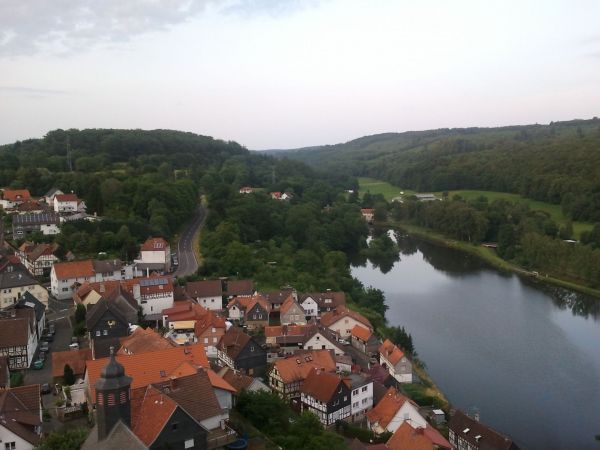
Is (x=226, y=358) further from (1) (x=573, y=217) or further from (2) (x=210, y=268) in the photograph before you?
(1) (x=573, y=217)

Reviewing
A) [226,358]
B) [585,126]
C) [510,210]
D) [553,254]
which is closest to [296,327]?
[226,358]

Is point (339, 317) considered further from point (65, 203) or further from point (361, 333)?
point (65, 203)

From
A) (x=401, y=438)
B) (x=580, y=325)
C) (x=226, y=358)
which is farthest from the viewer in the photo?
(x=580, y=325)

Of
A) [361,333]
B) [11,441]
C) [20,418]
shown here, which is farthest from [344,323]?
[11,441]

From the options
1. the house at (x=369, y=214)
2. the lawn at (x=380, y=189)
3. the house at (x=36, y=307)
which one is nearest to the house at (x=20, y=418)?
the house at (x=36, y=307)

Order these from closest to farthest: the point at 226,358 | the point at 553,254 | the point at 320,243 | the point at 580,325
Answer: the point at 226,358 < the point at 580,325 < the point at 553,254 < the point at 320,243

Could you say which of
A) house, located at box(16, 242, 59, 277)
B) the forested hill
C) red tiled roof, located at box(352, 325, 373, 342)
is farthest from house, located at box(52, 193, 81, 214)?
the forested hill

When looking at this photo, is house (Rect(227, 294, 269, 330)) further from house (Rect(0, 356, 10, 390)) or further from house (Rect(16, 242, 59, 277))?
house (Rect(0, 356, 10, 390))

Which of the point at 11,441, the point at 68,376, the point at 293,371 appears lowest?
the point at 293,371
